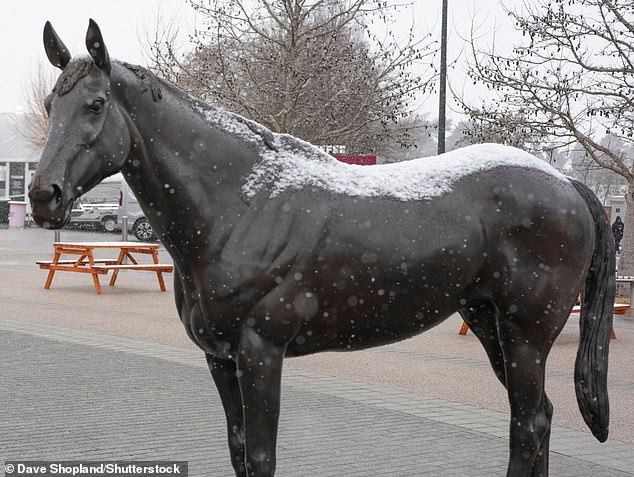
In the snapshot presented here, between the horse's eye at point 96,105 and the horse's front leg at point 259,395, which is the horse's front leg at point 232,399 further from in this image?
the horse's eye at point 96,105

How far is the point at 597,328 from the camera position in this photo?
4328 millimetres

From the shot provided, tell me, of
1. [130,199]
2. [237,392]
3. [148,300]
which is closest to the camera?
[237,392]

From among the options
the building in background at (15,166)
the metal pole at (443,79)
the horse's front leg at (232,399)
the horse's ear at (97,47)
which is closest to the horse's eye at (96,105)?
the horse's ear at (97,47)

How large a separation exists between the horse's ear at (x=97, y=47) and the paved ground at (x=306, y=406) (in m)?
2.56

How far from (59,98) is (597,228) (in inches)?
97.2

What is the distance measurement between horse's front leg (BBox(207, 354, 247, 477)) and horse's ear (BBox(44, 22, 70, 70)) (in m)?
1.33

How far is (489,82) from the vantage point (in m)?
15.6

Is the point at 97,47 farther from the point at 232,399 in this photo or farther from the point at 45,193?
the point at 232,399

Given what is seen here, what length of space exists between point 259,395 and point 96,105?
123 cm

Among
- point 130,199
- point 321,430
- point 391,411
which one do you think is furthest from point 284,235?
point 130,199

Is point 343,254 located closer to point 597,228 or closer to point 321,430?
point 597,228

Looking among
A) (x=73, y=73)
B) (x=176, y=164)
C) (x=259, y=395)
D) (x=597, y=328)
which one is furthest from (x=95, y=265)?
(x=73, y=73)

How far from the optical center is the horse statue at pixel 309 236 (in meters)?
3.41

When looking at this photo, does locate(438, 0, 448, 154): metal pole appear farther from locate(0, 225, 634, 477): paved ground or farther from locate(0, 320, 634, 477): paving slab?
locate(0, 320, 634, 477): paving slab
